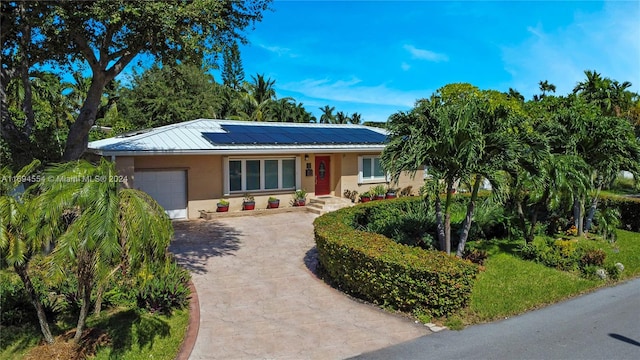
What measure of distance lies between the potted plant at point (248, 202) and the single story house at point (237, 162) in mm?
214

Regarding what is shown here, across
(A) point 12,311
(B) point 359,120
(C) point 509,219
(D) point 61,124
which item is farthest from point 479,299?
(B) point 359,120

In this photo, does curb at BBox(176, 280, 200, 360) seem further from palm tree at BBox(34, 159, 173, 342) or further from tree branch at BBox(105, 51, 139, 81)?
tree branch at BBox(105, 51, 139, 81)

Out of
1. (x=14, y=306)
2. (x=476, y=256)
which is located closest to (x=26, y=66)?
(x=14, y=306)

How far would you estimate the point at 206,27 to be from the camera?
977cm

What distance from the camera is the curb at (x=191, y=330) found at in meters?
5.99

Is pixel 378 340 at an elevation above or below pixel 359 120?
below

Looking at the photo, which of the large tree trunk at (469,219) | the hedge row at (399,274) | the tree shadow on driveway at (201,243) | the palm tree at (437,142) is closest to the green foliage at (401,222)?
the large tree trunk at (469,219)

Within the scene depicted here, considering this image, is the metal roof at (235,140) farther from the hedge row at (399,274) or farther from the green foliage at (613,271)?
the green foliage at (613,271)

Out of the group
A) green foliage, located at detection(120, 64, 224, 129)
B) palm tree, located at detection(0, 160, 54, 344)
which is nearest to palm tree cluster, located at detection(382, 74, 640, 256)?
palm tree, located at detection(0, 160, 54, 344)

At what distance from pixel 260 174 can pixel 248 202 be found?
4.76ft

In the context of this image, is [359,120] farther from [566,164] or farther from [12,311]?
[12,311]

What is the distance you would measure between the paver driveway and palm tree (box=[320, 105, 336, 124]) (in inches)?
1351

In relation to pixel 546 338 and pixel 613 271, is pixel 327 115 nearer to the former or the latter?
pixel 613 271

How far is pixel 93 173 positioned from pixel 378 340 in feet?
15.6
